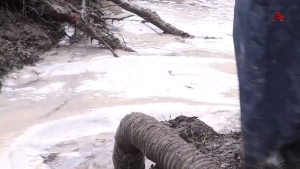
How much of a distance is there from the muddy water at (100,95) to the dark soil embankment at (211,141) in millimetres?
584

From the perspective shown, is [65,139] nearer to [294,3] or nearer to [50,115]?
[50,115]

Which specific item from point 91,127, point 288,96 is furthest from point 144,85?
point 288,96

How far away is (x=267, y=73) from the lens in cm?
134

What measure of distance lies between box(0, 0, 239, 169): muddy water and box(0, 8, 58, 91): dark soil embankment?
0.43 ft

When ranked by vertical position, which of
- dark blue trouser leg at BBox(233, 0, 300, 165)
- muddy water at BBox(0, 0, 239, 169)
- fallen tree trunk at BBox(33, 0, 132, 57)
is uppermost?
dark blue trouser leg at BBox(233, 0, 300, 165)

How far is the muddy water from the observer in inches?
134

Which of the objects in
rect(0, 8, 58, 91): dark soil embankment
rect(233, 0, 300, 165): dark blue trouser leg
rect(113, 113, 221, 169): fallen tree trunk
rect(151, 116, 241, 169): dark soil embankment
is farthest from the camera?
rect(0, 8, 58, 91): dark soil embankment

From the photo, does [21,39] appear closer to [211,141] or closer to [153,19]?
[153,19]

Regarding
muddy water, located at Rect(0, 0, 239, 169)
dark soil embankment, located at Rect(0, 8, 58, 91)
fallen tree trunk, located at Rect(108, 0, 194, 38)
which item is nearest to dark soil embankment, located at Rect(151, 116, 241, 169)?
muddy water, located at Rect(0, 0, 239, 169)

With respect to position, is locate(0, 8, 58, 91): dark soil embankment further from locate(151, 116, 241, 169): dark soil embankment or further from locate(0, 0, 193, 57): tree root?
locate(151, 116, 241, 169): dark soil embankment

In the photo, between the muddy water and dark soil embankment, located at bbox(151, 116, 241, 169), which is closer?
dark soil embankment, located at bbox(151, 116, 241, 169)

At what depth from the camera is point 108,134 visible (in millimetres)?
3627

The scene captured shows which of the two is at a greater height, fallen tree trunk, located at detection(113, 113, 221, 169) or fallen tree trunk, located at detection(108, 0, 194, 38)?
fallen tree trunk, located at detection(113, 113, 221, 169)

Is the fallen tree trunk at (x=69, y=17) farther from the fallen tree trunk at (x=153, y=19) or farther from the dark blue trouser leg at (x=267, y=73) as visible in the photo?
the dark blue trouser leg at (x=267, y=73)
